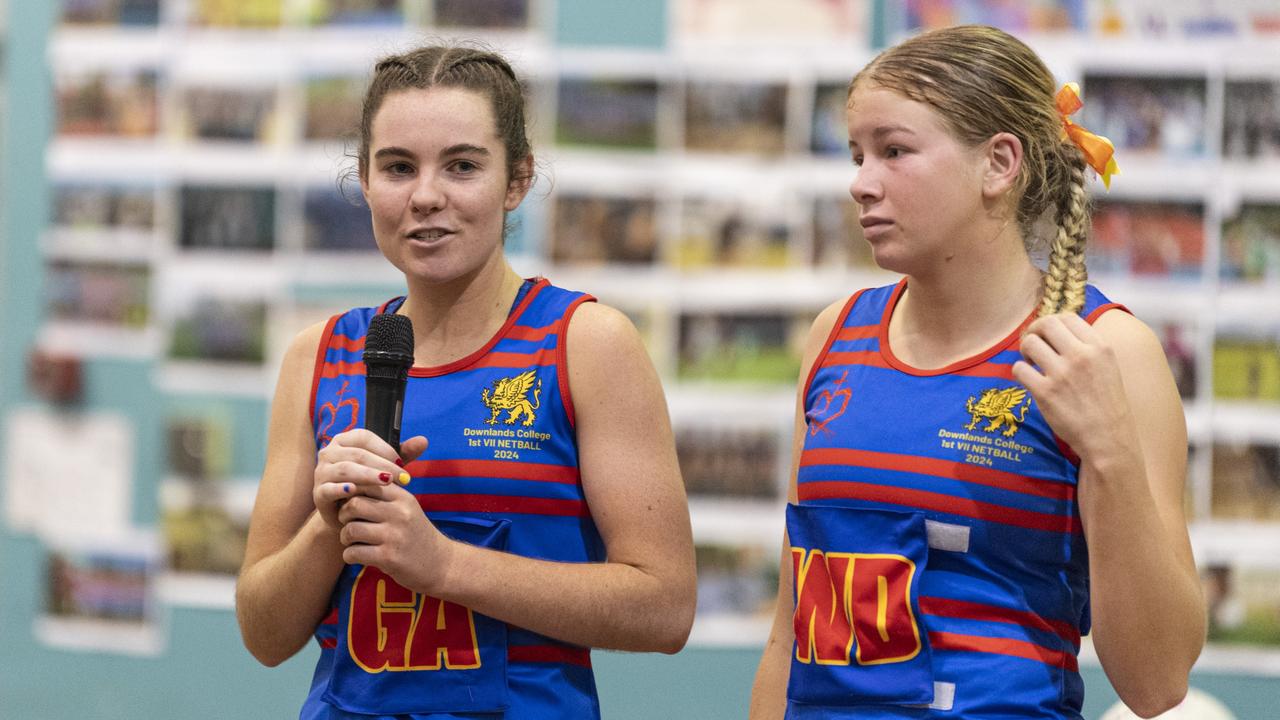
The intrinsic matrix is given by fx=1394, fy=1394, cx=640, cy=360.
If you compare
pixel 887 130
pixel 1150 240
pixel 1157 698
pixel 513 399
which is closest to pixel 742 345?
pixel 1150 240

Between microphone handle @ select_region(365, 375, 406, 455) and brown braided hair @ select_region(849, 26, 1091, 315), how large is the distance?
0.60 m

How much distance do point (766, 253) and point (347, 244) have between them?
2.96 ft

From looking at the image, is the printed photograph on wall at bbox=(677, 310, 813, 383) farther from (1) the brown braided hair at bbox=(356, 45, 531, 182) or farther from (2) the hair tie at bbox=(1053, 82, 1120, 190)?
(2) the hair tie at bbox=(1053, 82, 1120, 190)

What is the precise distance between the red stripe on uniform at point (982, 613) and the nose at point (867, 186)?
41 cm

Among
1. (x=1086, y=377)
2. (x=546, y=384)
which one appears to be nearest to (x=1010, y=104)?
(x=1086, y=377)

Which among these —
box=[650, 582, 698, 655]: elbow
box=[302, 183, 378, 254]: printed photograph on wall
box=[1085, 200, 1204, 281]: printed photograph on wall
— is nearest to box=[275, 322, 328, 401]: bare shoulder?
box=[650, 582, 698, 655]: elbow

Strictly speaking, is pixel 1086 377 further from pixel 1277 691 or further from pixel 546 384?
pixel 1277 691

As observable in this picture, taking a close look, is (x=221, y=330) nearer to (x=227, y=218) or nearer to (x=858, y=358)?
(x=227, y=218)

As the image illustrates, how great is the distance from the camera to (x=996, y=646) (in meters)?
1.39

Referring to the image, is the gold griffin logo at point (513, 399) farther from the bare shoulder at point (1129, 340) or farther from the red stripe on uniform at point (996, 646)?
the bare shoulder at point (1129, 340)

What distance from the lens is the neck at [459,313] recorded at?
1.65 metres

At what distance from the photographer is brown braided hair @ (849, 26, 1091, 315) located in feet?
4.75

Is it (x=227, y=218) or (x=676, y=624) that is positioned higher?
(x=227, y=218)

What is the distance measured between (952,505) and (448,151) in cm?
69
